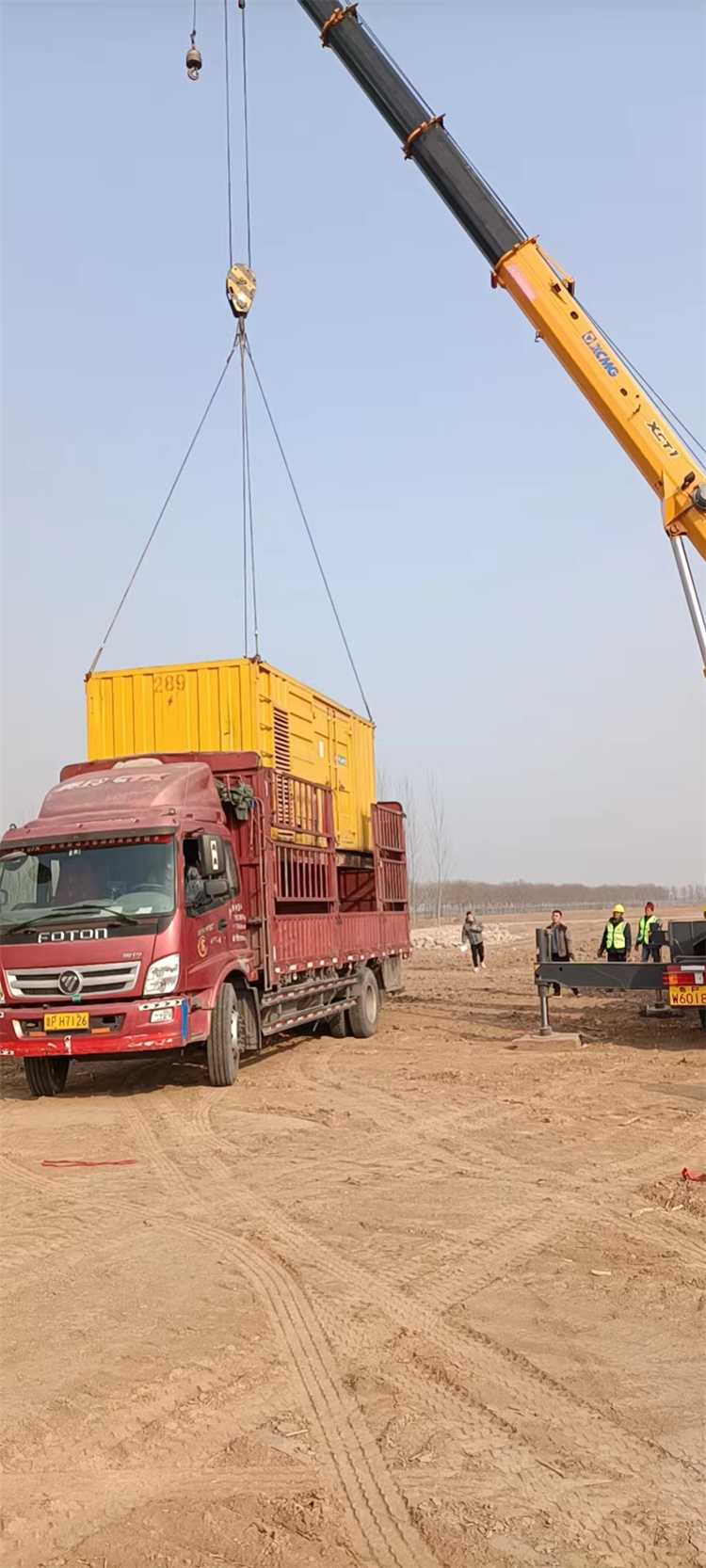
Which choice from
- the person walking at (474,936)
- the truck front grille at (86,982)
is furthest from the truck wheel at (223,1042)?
the person walking at (474,936)

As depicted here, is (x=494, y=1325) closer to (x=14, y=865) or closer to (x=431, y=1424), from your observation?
(x=431, y=1424)

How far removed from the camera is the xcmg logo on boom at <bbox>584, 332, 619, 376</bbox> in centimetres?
1270

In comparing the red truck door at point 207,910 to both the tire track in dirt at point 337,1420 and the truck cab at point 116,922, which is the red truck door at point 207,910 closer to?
the truck cab at point 116,922

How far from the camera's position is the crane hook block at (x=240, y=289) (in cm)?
1327

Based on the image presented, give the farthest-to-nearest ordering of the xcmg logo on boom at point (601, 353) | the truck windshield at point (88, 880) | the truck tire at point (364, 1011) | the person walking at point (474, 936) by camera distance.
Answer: the person walking at point (474, 936)
the truck tire at point (364, 1011)
the xcmg logo on boom at point (601, 353)
the truck windshield at point (88, 880)

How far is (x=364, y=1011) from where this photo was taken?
15.6 m

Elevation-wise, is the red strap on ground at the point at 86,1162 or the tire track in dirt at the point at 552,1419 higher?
the red strap on ground at the point at 86,1162

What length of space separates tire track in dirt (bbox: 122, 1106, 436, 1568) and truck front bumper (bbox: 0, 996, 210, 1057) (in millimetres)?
3883

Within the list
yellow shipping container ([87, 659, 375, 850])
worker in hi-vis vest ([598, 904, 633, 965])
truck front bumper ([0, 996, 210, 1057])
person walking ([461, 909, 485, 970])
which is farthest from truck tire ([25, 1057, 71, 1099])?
person walking ([461, 909, 485, 970])

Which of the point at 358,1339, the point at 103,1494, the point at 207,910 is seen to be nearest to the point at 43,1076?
the point at 207,910

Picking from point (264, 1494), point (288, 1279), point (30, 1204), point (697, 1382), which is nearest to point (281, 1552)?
point (264, 1494)

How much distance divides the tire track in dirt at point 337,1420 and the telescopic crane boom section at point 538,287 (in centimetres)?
878

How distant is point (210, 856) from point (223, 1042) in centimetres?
170

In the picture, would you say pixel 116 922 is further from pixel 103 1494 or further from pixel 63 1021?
pixel 103 1494
